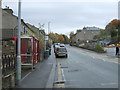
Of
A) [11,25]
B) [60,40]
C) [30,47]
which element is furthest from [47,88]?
[60,40]

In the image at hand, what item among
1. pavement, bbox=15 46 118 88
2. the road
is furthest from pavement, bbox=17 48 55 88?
the road

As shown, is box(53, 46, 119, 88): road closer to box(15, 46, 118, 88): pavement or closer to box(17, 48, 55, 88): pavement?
box(15, 46, 118, 88): pavement

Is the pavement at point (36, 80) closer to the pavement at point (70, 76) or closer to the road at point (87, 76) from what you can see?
the pavement at point (70, 76)

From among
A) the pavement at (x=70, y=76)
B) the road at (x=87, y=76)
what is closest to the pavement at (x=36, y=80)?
the pavement at (x=70, y=76)

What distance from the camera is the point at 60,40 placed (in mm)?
156375

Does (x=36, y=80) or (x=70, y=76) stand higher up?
(x=36, y=80)

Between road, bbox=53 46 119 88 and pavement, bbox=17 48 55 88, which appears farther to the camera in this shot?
road, bbox=53 46 119 88

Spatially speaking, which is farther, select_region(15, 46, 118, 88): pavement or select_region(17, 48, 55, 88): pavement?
select_region(15, 46, 118, 88): pavement

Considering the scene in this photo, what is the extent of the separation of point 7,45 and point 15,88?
8.16 m

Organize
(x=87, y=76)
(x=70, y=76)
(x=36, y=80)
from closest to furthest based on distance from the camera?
(x=36, y=80) < (x=87, y=76) < (x=70, y=76)

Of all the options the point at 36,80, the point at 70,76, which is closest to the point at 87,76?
the point at 70,76

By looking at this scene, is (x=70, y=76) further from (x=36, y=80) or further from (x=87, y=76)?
(x=36, y=80)

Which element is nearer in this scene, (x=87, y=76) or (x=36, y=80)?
(x=36, y=80)

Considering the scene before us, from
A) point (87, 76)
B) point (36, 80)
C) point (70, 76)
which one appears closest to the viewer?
point (36, 80)
